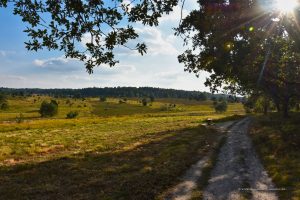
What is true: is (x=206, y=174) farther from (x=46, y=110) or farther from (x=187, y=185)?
(x=46, y=110)

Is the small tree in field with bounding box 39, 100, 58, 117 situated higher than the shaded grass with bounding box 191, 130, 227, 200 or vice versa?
the shaded grass with bounding box 191, 130, 227, 200

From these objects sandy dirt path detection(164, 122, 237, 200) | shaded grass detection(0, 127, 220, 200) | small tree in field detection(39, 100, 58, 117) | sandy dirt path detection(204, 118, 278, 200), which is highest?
sandy dirt path detection(204, 118, 278, 200)

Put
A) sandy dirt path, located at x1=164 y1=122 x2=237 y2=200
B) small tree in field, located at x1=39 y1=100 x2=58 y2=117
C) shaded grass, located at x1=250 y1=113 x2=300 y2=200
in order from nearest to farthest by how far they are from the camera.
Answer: sandy dirt path, located at x1=164 y1=122 x2=237 y2=200, shaded grass, located at x1=250 y1=113 x2=300 y2=200, small tree in field, located at x1=39 y1=100 x2=58 y2=117

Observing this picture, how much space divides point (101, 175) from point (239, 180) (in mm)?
8404

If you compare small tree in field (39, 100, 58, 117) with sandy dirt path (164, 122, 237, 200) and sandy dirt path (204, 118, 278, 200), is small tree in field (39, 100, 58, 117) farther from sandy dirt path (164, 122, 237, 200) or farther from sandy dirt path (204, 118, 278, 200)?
sandy dirt path (164, 122, 237, 200)

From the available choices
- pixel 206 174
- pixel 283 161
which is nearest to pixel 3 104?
pixel 283 161

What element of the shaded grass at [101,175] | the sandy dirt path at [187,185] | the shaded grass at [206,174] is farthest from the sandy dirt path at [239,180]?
the shaded grass at [101,175]

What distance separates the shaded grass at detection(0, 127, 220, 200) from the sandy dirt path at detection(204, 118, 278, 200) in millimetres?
2303

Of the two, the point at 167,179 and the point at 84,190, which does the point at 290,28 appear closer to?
the point at 167,179

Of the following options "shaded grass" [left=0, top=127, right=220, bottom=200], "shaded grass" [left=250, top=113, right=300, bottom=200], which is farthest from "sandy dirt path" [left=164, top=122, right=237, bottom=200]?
"shaded grass" [left=250, top=113, right=300, bottom=200]

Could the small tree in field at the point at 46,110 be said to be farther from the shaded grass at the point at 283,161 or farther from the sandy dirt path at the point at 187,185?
the sandy dirt path at the point at 187,185

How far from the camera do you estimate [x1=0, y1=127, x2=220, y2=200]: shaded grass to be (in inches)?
711

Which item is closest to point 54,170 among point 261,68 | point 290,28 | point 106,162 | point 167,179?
point 106,162

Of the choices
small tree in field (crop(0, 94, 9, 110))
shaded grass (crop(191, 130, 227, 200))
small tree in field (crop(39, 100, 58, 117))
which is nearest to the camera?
shaded grass (crop(191, 130, 227, 200))
